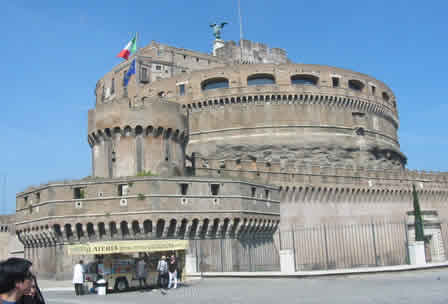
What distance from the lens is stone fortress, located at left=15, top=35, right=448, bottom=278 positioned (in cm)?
2552

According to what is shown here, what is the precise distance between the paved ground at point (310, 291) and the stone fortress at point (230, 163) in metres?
6.78

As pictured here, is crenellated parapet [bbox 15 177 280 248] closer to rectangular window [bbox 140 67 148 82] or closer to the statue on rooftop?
rectangular window [bbox 140 67 148 82]

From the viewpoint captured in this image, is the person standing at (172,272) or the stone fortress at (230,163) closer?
A: the person standing at (172,272)

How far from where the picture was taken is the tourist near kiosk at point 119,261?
17.0 m

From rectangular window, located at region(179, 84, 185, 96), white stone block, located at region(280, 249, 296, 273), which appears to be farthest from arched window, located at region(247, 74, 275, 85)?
white stone block, located at region(280, 249, 296, 273)

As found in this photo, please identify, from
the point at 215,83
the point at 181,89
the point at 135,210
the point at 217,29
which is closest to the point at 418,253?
the point at 135,210

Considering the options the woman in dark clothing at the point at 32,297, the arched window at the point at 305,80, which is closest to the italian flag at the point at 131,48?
the arched window at the point at 305,80

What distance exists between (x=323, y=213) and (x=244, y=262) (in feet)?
41.3

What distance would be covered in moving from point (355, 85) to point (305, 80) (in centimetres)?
614

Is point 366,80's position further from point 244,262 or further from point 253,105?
point 244,262

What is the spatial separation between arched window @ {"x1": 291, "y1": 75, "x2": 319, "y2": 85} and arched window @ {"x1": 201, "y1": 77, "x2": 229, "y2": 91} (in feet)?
22.0

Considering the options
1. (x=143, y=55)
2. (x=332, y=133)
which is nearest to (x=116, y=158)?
(x=332, y=133)

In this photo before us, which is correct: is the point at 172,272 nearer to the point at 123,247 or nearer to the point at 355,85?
the point at 123,247

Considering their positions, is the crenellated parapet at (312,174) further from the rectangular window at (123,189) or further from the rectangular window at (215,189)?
the rectangular window at (123,189)
